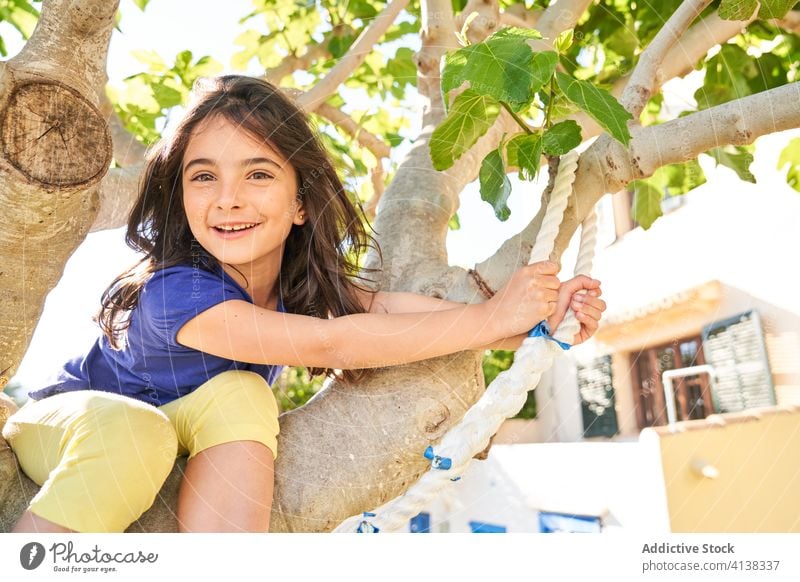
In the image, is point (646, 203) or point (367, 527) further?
point (646, 203)

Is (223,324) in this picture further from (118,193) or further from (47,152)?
(118,193)

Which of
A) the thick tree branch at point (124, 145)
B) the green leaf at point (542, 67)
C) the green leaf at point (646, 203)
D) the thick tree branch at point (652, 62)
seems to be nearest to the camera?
the green leaf at point (542, 67)

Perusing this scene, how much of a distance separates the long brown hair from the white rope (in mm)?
174

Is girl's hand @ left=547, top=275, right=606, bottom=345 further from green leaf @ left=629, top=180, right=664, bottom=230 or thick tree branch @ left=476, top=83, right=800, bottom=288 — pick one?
green leaf @ left=629, top=180, right=664, bottom=230

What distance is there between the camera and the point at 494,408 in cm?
61

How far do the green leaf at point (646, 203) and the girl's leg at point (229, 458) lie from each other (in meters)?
0.61

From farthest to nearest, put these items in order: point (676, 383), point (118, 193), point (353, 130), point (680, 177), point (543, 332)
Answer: point (676, 383)
point (353, 130)
point (680, 177)
point (118, 193)
point (543, 332)

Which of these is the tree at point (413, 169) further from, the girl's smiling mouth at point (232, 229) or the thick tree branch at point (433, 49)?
the girl's smiling mouth at point (232, 229)

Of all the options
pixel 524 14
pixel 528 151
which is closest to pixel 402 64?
pixel 524 14

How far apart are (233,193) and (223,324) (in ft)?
0.43

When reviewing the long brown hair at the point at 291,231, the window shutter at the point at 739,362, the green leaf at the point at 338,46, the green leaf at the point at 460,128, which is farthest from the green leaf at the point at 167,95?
the window shutter at the point at 739,362

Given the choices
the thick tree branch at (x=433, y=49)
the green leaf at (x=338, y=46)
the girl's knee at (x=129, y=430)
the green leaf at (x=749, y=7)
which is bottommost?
the girl's knee at (x=129, y=430)

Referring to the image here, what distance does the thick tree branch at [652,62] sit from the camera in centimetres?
76

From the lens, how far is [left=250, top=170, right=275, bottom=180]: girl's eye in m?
0.73
